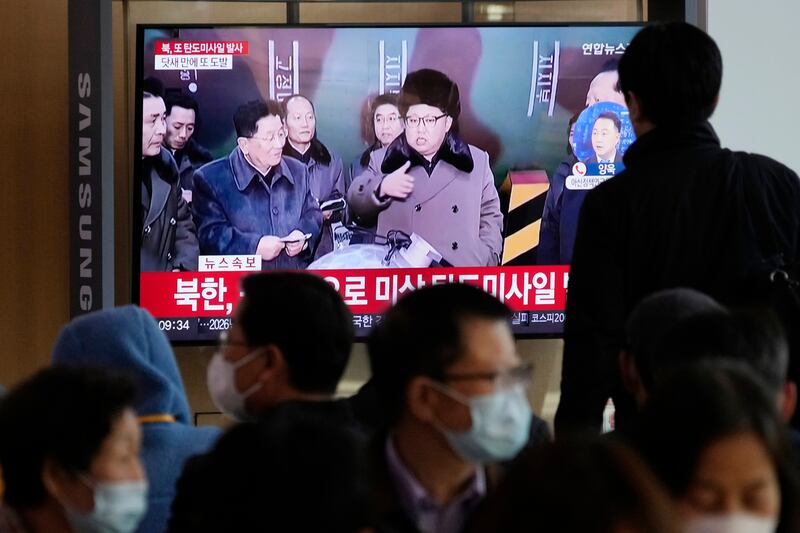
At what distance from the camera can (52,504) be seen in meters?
2.02

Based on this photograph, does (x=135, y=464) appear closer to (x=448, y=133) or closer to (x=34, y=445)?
(x=34, y=445)

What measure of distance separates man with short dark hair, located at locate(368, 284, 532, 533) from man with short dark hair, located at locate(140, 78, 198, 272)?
8.56 ft

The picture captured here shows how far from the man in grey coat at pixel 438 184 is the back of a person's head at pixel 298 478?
325cm

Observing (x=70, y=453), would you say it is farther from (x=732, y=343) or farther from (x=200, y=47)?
(x=200, y=47)

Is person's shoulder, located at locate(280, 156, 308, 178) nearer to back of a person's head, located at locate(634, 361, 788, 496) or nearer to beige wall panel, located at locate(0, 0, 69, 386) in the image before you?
beige wall panel, located at locate(0, 0, 69, 386)

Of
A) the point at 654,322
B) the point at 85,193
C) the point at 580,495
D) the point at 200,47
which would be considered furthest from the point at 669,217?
the point at 85,193

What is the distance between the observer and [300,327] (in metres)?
2.47

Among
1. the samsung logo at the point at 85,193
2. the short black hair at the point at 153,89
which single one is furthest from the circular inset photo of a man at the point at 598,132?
the samsung logo at the point at 85,193

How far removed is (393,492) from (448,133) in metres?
2.83

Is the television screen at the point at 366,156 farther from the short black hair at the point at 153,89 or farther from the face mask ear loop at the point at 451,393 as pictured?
the face mask ear loop at the point at 451,393

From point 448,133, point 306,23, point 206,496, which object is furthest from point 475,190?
point 206,496

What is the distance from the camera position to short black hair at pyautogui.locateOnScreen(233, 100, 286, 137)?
4.67 m

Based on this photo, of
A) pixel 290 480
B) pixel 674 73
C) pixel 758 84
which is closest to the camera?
pixel 290 480

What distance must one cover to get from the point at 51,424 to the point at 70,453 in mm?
52
